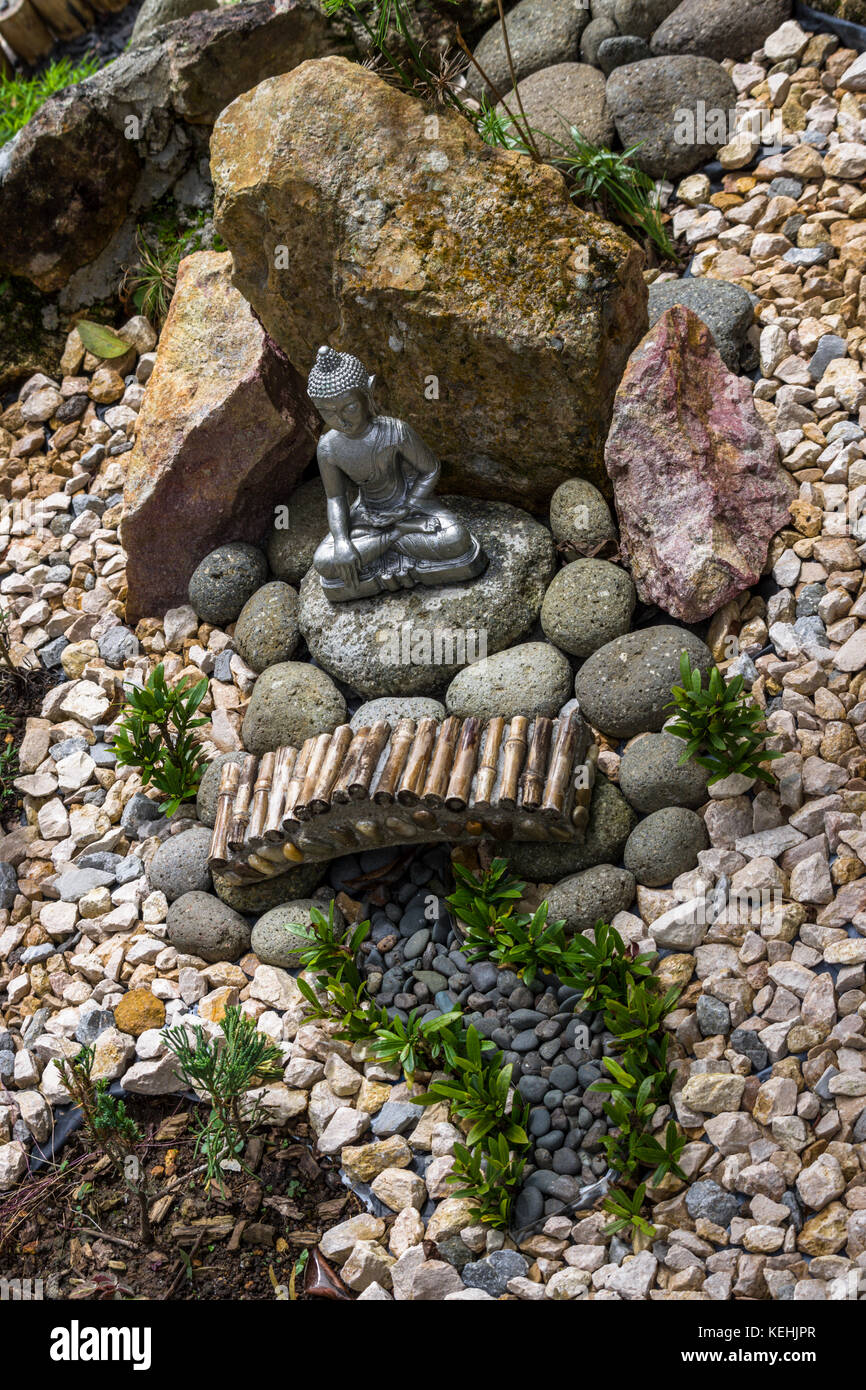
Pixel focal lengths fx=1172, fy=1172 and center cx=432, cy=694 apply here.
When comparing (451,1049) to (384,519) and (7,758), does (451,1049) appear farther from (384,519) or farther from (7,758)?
(7,758)

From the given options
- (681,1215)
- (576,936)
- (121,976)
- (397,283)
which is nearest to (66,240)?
(397,283)

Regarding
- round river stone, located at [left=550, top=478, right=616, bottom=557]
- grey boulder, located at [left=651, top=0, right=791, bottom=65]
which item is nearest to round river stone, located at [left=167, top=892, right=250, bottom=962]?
round river stone, located at [left=550, top=478, right=616, bottom=557]

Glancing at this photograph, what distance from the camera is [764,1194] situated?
405 centimetres

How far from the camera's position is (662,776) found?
16.3 ft

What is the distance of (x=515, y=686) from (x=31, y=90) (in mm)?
7206

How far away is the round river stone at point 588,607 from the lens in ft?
17.9

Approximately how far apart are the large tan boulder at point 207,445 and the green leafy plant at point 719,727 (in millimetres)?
2822

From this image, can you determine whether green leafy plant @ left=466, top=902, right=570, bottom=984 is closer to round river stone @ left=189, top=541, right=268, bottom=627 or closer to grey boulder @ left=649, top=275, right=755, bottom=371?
round river stone @ left=189, top=541, right=268, bottom=627

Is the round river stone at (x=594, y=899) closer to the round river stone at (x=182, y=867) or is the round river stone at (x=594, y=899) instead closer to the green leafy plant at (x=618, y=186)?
the round river stone at (x=182, y=867)

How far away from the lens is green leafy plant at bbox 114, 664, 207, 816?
19.1 ft

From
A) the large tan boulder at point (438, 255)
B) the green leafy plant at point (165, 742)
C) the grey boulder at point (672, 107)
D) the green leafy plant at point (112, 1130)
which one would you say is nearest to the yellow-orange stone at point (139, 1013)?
the green leafy plant at point (112, 1130)

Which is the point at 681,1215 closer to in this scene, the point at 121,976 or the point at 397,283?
the point at 121,976

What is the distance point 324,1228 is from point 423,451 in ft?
11.5

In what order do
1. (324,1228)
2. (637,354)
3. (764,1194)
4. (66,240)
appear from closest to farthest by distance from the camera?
(764,1194), (324,1228), (637,354), (66,240)
